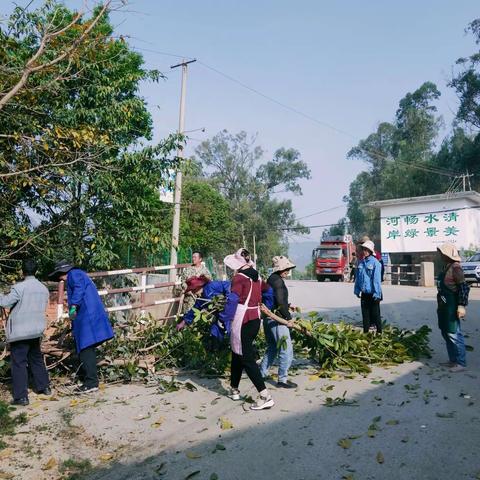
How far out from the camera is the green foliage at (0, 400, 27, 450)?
492 cm

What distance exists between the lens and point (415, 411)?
519cm

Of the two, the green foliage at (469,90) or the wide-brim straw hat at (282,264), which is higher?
the green foliage at (469,90)

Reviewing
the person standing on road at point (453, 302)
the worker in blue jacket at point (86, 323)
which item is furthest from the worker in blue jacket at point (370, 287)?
the worker in blue jacket at point (86, 323)

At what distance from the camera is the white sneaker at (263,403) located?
5426 mm

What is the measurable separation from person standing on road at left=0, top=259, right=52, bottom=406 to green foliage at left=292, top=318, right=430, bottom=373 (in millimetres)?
3322

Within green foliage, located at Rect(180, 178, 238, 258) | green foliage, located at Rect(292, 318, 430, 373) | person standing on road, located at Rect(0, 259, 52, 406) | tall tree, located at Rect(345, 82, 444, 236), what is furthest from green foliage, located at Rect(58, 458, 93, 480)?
Result: tall tree, located at Rect(345, 82, 444, 236)

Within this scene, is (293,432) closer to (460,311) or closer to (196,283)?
(460,311)

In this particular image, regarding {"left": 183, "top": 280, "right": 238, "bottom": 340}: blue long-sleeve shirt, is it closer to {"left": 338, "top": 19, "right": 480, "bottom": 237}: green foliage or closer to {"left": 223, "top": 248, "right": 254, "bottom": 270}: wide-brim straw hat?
{"left": 223, "top": 248, "right": 254, "bottom": 270}: wide-brim straw hat

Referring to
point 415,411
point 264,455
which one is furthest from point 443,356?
point 264,455

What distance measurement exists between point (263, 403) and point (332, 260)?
30846 millimetres

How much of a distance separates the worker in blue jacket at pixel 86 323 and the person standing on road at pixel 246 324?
5.77ft

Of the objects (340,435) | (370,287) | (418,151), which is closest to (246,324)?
(340,435)

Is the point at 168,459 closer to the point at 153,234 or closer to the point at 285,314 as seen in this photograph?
the point at 285,314

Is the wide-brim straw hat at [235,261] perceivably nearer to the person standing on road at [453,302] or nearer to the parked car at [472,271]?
the person standing on road at [453,302]
